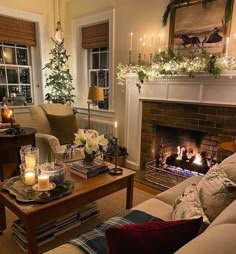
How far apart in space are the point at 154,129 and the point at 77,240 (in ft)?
8.03

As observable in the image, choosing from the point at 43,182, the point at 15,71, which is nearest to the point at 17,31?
the point at 15,71

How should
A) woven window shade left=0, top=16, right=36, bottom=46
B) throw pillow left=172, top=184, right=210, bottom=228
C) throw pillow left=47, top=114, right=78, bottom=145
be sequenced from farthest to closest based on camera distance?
woven window shade left=0, top=16, right=36, bottom=46 → throw pillow left=47, top=114, right=78, bottom=145 → throw pillow left=172, top=184, right=210, bottom=228

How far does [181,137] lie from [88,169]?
184cm

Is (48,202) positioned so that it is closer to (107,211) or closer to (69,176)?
(69,176)

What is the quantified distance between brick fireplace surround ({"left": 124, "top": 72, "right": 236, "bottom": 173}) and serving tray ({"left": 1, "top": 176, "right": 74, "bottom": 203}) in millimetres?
Result: 1853

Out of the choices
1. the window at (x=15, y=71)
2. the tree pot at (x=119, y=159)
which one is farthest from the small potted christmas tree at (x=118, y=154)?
the window at (x=15, y=71)

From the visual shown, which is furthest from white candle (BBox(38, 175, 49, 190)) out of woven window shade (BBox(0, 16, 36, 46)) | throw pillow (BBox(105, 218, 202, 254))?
woven window shade (BBox(0, 16, 36, 46))

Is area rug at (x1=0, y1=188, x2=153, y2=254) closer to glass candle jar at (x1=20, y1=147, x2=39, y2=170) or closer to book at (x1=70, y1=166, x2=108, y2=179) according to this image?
book at (x1=70, y1=166, x2=108, y2=179)

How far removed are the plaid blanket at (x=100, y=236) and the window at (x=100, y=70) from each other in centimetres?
316

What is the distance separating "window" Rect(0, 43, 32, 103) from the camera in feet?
14.3

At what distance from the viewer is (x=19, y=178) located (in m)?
2.05

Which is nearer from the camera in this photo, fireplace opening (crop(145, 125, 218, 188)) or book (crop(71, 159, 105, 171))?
book (crop(71, 159, 105, 171))

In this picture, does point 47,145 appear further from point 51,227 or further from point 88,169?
point 51,227

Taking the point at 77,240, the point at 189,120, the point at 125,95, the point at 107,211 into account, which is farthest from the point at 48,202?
the point at 125,95
